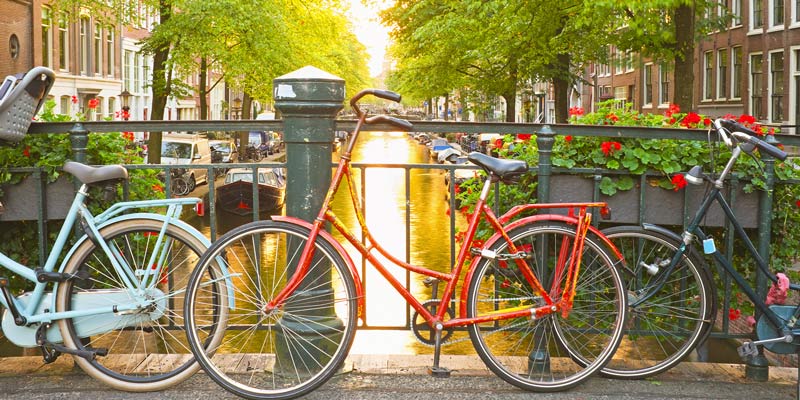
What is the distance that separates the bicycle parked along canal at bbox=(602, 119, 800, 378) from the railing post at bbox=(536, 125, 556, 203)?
463 mm

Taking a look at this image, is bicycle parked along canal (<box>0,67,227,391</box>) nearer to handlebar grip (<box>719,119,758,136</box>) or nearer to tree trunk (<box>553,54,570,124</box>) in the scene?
handlebar grip (<box>719,119,758,136</box>)

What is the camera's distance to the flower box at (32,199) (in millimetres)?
4672

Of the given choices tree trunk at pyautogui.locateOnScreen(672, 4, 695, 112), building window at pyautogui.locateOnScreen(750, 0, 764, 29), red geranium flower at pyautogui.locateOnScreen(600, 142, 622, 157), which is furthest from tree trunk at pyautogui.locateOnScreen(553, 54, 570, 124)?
red geranium flower at pyautogui.locateOnScreen(600, 142, 622, 157)

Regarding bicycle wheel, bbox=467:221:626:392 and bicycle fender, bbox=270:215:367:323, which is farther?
bicycle wheel, bbox=467:221:626:392

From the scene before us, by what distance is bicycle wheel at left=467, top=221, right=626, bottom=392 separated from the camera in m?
4.12

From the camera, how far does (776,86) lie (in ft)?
98.4

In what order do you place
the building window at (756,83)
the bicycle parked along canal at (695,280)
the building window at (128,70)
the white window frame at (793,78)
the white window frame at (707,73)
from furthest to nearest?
the building window at (128,70)
the white window frame at (707,73)
the building window at (756,83)
the white window frame at (793,78)
the bicycle parked along canal at (695,280)

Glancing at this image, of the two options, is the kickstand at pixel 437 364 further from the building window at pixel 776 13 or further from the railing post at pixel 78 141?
the building window at pixel 776 13

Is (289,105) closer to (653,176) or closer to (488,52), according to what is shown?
(653,176)

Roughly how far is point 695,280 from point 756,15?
1199 inches

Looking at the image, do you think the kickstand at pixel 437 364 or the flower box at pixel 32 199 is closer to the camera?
the kickstand at pixel 437 364

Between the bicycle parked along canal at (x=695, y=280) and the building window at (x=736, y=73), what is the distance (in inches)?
1218

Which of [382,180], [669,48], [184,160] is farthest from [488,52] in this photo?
[382,180]

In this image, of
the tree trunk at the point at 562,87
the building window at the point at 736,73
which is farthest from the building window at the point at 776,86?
the tree trunk at the point at 562,87
